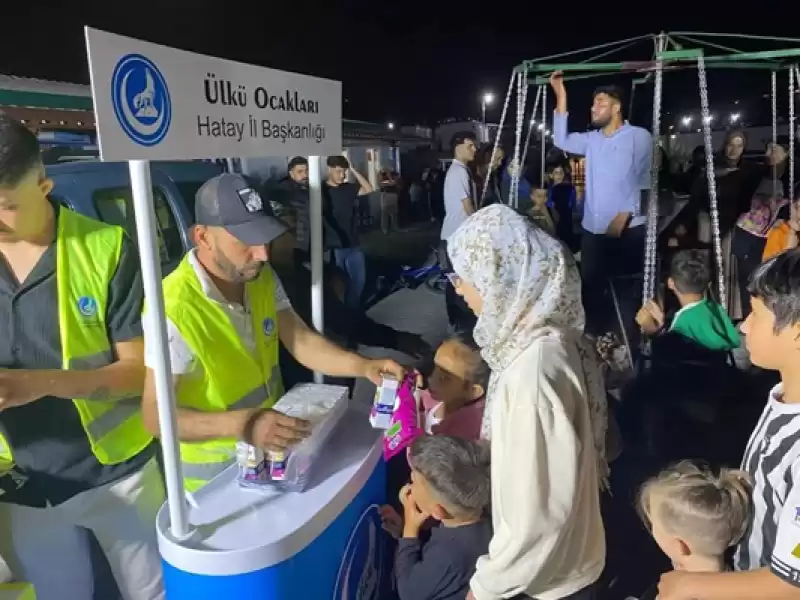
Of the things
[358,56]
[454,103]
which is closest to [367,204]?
[358,56]

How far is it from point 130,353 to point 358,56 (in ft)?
18.2

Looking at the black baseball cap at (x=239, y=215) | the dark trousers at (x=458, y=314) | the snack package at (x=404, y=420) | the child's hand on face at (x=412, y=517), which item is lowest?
the dark trousers at (x=458, y=314)

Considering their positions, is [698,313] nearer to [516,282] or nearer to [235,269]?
[516,282]

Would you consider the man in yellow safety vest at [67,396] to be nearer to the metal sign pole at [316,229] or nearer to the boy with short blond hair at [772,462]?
the metal sign pole at [316,229]

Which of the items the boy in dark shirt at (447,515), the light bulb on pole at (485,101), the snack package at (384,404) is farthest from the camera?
the light bulb on pole at (485,101)

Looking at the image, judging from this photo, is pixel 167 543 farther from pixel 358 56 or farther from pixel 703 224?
pixel 358 56

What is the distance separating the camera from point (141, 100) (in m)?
1.06

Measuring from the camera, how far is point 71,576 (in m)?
1.74

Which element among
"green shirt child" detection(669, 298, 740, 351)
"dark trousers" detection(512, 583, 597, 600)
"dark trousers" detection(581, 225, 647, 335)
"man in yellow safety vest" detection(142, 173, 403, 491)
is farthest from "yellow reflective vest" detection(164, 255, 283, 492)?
"dark trousers" detection(581, 225, 647, 335)

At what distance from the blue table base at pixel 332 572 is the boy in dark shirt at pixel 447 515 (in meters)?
0.13

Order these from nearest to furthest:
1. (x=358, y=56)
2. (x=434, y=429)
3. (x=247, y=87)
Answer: (x=247, y=87)
(x=434, y=429)
(x=358, y=56)

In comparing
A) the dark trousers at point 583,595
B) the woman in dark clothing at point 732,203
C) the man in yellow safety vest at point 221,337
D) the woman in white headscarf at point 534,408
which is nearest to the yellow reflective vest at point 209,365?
the man in yellow safety vest at point 221,337

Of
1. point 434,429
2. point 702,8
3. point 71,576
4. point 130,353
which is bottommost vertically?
point 71,576

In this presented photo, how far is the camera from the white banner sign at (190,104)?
3.26 feet
